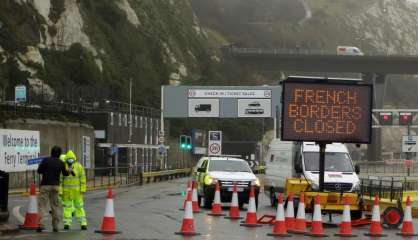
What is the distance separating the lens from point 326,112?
21.8 meters

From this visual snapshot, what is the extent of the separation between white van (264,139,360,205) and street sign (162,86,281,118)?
34.7m

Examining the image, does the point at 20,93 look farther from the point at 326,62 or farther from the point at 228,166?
the point at 326,62

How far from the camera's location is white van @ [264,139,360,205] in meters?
25.0

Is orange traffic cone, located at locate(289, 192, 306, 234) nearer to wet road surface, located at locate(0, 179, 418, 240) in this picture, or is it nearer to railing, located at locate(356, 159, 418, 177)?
wet road surface, located at locate(0, 179, 418, 240)

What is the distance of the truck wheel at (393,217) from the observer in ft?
73.3

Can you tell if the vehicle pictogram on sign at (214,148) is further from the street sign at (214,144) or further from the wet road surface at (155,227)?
the wet road surface at (155,227)

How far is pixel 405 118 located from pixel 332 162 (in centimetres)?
5803

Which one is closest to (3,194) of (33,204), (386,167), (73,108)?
(33,204)

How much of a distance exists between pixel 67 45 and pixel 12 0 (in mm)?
8842

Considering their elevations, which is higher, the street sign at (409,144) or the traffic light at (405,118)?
the traffic light at (405,118)

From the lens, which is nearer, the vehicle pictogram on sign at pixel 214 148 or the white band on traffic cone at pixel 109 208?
the white band on traffic cone at pixel 109 208

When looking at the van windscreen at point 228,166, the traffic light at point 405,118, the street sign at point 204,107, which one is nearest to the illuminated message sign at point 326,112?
the van windscreen at point 228,166

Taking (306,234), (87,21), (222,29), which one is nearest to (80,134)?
(87,21)

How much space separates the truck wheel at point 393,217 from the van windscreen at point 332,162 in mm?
3915
